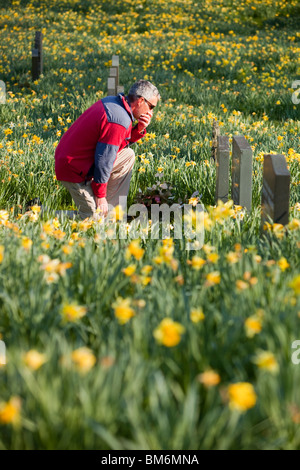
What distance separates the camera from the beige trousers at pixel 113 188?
14.0ft

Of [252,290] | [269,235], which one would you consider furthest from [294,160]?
[252,290]

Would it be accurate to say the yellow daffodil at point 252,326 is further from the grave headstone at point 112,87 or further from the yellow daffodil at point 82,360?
the grave headstone at point 112,87

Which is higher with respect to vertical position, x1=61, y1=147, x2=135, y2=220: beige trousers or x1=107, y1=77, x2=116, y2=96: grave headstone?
x1=107, y1=77, x2=116, y2=96: grave headstone

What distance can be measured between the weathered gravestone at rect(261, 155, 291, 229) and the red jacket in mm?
1282

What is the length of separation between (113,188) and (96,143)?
72 centimetres

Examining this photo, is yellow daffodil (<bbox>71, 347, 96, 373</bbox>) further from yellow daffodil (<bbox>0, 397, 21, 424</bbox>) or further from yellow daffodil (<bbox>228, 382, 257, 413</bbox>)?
yellow daffodil (<bbox>228, 382, 257, 413</bbox>)

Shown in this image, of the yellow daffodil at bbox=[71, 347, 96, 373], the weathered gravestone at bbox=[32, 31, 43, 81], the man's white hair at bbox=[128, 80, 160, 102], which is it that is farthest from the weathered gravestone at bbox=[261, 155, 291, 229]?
the weathered gravestone at bbox=[32, 31, 43, 81]

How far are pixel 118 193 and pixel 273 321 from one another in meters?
3.08

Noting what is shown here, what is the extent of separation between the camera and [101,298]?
7.30 ft

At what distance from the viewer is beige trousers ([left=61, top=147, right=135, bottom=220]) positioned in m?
4.26

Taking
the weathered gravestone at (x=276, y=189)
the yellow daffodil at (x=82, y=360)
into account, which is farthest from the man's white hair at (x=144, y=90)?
the yellow daffodil at (x=82, y=360)

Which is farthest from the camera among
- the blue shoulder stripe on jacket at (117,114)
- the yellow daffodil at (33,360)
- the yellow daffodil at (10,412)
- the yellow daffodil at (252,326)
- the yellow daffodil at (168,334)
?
the blue shoulder stripe on jacket at (117,114)

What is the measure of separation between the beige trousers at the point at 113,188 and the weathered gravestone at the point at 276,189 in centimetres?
163

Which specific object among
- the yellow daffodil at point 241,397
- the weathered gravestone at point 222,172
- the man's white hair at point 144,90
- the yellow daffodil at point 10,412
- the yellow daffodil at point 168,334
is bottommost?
the yellow daffodil at point 10,412
